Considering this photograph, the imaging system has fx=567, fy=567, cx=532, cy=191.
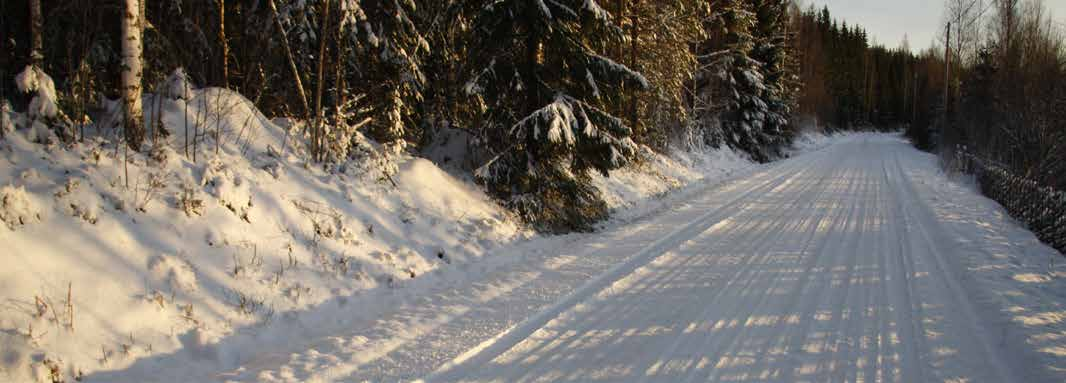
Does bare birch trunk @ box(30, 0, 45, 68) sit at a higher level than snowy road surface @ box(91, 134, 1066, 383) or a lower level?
higher

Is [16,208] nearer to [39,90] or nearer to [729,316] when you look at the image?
[39,90]

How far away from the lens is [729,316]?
570 centimetres

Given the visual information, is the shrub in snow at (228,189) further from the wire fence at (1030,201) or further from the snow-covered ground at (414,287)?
the wire fence at (1030,201)

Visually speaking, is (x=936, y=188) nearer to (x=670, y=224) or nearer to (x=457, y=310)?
(x=670, y=224)

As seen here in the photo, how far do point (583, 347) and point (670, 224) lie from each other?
6490mm

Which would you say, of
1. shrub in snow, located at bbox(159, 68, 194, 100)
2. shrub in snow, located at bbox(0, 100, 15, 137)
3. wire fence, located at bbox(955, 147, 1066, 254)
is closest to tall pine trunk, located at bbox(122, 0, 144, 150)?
shrub in snow, located at bbox(0, 100, 15, 137)

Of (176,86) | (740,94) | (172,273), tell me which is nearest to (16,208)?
(172,273)

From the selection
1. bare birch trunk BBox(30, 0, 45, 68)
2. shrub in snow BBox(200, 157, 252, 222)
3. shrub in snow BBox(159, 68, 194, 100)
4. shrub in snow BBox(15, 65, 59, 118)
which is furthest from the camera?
shrub in snow BBox(159, 68, 194, 100)

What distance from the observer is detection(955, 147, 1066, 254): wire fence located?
9508 mm

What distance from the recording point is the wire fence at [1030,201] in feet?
31.2

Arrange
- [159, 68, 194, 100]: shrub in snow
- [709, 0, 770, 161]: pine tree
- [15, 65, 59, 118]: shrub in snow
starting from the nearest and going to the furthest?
[15, 65, 59, 118]: shrub in snow
[159, 68, 194, 100]: shrub in snow
[709, 0, 770, 161]: pine tree

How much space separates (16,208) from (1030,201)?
622 inches

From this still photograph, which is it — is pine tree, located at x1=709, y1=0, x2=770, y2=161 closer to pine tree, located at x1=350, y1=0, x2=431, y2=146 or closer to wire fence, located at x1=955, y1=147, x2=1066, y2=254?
wire fence, located at x1=955, y1=147, x2=1066, y2=254

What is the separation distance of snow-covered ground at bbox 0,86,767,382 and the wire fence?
8.56 m
